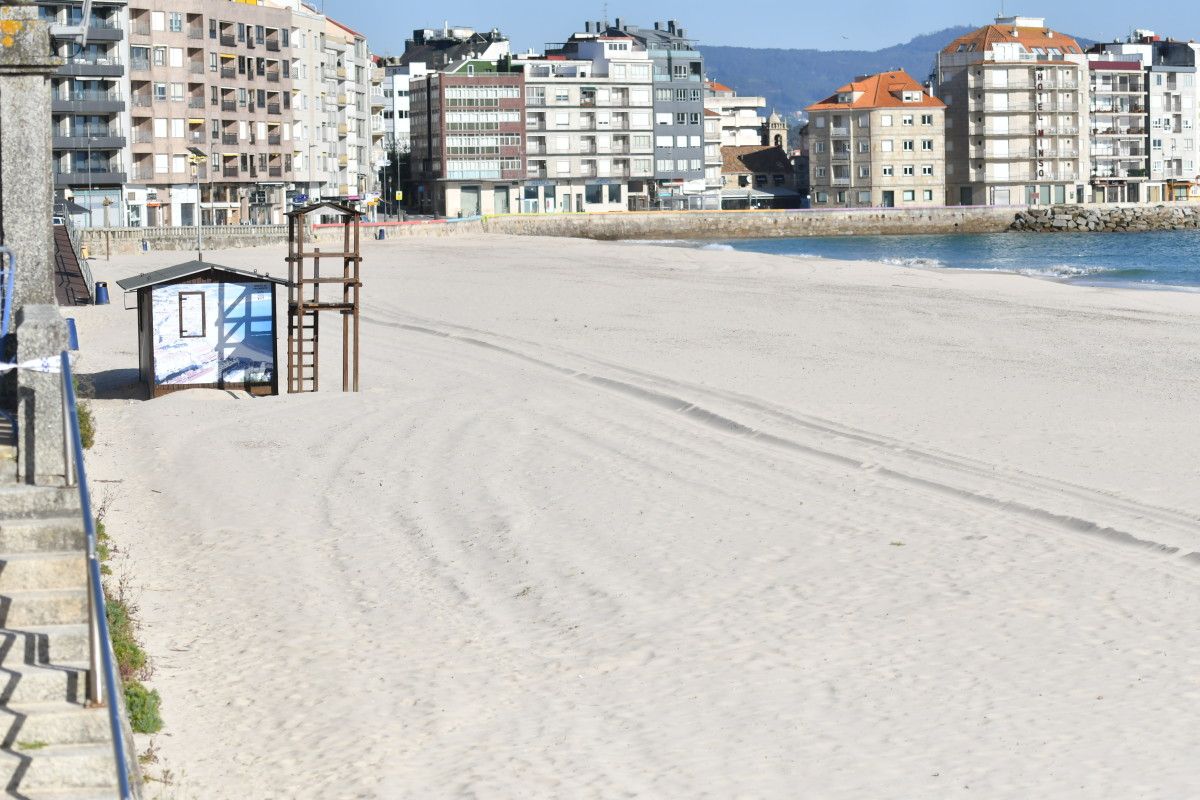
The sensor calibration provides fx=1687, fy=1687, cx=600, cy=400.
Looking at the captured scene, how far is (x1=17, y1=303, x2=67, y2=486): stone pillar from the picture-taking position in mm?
10102

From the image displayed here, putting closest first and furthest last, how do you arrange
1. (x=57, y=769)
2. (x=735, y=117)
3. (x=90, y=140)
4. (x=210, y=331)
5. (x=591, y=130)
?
(x=57, y=769)
(x=210, y=331)
(x=90, y=140)
(x=591, y=130)
(x=735, y=117)

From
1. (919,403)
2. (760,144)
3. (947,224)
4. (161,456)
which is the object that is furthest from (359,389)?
(760,144)

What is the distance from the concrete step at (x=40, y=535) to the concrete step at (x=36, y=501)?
175 millimetres

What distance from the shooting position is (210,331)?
2198cm

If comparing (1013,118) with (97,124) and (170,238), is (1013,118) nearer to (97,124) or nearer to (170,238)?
(97,124)

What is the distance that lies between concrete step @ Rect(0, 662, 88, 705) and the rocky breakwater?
12144 centimetres

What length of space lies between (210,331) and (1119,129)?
5183 inches

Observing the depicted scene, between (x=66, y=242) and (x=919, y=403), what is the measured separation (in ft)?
115

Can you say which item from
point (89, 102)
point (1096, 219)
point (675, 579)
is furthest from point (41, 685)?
point (1096, 219)

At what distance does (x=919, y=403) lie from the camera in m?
20.7

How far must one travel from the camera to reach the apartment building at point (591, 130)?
12369cm

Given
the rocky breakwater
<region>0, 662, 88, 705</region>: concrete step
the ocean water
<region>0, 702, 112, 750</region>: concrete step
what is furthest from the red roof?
<region>0, 702, 112, 750</region>: concrete step

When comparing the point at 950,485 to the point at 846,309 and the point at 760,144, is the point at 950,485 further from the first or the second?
the point at 760,144

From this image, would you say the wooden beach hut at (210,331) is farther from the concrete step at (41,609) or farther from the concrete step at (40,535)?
the concrete step at (41,609)
